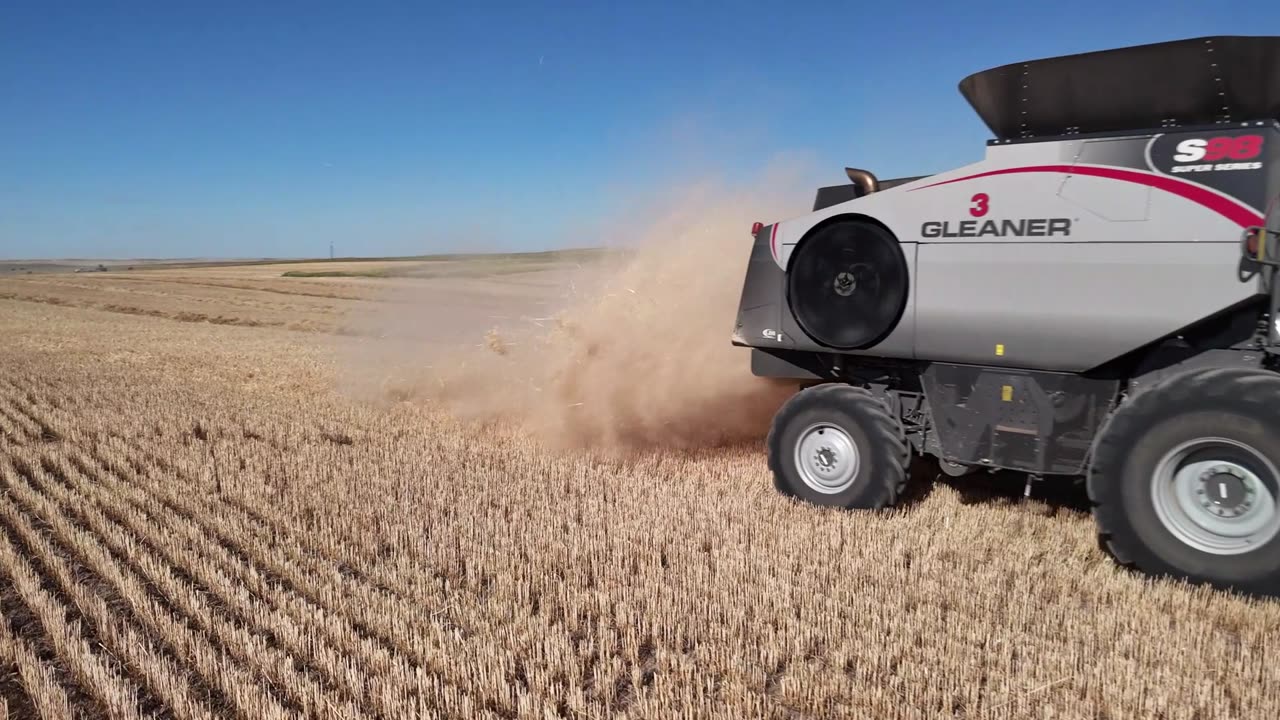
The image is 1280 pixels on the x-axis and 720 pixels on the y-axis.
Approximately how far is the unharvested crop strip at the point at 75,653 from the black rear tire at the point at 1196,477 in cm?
454

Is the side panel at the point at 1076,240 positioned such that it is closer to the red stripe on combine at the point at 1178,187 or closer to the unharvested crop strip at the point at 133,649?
the red stripe on combine at the point at 1178,187

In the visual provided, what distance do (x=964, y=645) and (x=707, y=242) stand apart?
191 inches

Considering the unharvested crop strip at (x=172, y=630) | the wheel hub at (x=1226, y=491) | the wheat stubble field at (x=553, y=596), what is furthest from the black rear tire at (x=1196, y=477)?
the unharvested crop strip at (x=172, y=630)

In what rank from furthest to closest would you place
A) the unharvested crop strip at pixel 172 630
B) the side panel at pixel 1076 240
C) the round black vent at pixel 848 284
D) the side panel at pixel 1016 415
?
the round black vent at pixel 848 284, the side panel at pixel 1016 415, the side panel at pixel 1076 240, the unharvested crop strip at pixel 172 630

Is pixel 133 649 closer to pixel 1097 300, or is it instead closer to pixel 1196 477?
pixel 1097 300

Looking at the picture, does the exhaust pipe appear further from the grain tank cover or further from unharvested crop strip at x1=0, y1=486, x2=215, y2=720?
unharvested crop strip at x1=0, y1=486, x2=215, y2=720

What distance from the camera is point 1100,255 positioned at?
169 inches

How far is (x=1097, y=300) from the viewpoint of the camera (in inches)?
171

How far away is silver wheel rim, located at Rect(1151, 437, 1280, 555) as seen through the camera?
157 inches

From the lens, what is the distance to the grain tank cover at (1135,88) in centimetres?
406

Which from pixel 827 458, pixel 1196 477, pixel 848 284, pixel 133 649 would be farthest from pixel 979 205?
pixel 133 649

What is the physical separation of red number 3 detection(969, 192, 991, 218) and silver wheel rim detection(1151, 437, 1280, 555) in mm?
1556

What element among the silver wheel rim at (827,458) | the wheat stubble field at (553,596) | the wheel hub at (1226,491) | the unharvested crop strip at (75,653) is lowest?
the unharvested crop strip at (75,653)

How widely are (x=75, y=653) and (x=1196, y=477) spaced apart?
5316 mm
